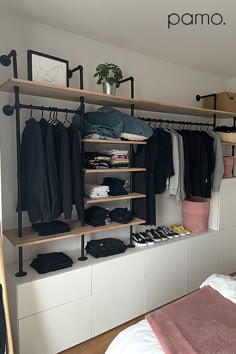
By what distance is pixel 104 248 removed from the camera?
7.63ft

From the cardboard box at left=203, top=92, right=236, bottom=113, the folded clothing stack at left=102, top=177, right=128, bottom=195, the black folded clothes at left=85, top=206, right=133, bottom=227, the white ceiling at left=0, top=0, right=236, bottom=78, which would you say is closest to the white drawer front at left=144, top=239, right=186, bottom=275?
the black folded clothes at left=85, top=206, right=133, bottom=227

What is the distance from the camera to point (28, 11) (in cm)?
205

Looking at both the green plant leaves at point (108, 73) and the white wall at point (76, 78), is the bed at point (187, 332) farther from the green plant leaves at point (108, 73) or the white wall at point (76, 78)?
the green plant leaves at point (108, 73)

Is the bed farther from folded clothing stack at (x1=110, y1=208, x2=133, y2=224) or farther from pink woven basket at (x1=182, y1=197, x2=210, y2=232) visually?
pink woven basket at (x1=182, y1=197, x2=210, y2=232)

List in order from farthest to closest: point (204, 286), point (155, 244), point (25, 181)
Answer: point (155, 244) → point (25, 181) → point (204, 286)

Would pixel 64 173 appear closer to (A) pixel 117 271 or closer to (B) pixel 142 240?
(A) pixel 117 271

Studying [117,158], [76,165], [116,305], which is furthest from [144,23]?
[116,305]

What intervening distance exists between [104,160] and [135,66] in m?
1.20

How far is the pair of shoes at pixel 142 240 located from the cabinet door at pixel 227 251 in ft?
3.36

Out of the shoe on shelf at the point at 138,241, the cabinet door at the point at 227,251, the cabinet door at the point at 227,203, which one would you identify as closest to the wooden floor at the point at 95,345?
the shoe on shelf at the point at 138,241

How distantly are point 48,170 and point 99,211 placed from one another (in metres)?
0.62

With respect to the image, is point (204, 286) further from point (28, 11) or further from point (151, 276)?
point (28, 11)

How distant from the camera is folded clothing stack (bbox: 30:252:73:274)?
2022mm

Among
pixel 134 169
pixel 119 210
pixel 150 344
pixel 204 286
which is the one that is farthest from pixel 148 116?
pixel 150 344
